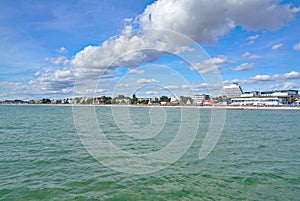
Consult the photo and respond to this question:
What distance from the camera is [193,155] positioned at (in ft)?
49.9

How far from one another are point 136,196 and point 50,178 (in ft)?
14.5

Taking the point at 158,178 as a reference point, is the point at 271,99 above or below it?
above

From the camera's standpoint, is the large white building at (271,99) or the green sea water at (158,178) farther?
the large white building at (271,99)

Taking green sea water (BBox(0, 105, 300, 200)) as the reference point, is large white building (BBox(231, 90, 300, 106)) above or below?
above

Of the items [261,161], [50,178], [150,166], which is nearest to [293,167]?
[261,161]

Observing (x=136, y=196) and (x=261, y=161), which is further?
(x=261, y=161)

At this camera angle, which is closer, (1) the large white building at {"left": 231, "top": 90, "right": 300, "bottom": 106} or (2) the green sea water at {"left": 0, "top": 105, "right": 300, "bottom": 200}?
(2) the green sea water at {"left": 0, "top": 105, "right": 300, "bottom": 200}

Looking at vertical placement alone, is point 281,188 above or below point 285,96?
below

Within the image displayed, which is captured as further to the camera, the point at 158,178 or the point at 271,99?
the point at 271,99

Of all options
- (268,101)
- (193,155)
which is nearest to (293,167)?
(193,155)

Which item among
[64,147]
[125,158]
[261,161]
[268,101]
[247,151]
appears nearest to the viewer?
[261,161]

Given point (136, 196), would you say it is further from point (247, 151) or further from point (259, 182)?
point (247, 151)

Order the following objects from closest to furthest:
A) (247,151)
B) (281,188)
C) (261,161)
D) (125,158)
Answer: (281,188)
(261,161)
(125,158)
(247,151)

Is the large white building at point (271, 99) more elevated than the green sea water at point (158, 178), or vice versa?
Result: the large white building at point (271, 99)
